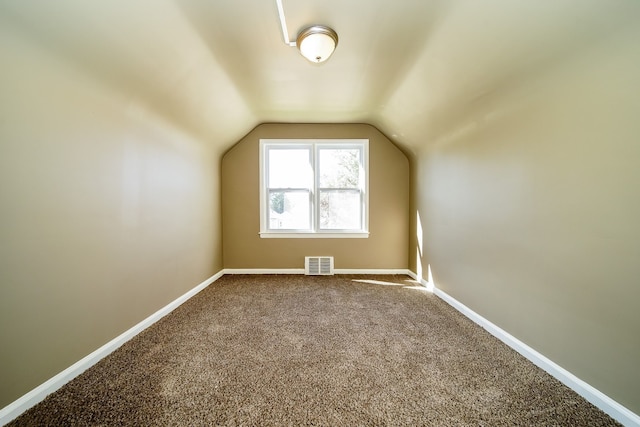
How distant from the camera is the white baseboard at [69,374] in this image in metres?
1.28

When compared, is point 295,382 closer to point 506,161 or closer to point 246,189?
point 506,161

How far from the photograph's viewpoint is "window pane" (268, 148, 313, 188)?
4.16 m

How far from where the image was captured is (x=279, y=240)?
4.11 meters

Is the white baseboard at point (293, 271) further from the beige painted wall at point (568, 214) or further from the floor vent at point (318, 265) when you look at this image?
the beige painted wall at point (568, 214)

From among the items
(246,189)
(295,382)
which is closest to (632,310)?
(295,382)

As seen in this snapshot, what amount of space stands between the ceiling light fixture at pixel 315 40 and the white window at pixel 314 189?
2139mm

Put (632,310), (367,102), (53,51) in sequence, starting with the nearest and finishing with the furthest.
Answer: (632,310) < (53,51) < (367,102)

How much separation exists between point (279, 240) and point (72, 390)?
2.82 m

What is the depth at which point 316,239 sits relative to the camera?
13.5 feet

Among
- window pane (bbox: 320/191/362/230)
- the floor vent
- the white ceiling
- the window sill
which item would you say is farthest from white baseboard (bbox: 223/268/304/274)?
the white ceiling

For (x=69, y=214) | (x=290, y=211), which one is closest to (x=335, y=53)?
(x=69, y=214)

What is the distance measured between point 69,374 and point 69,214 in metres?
1.02

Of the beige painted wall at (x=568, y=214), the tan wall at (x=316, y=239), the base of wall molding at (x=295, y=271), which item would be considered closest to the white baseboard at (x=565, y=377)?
the beige painted wall at (x=568, y=214)

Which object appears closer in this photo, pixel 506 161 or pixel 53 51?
pixel 53 51
